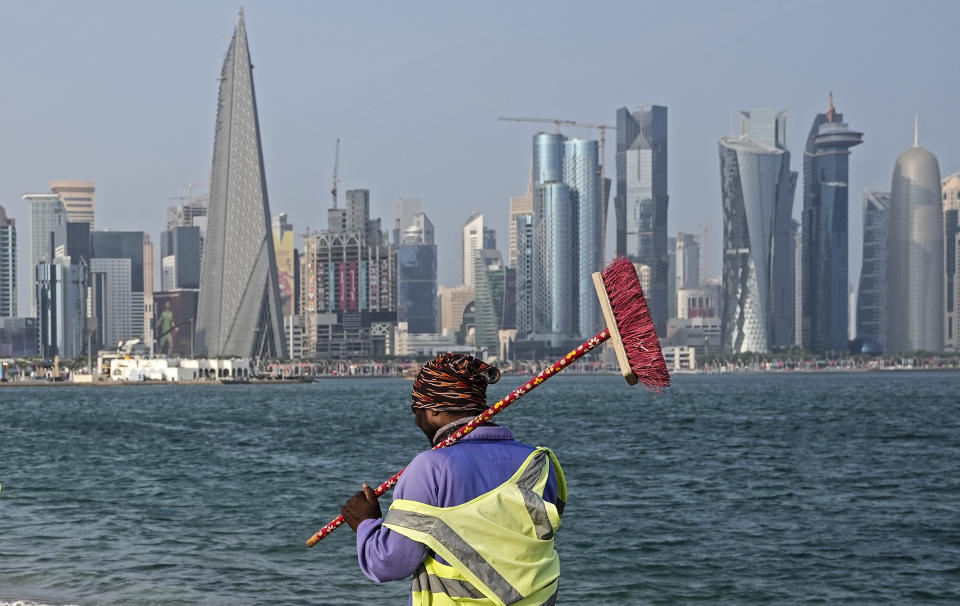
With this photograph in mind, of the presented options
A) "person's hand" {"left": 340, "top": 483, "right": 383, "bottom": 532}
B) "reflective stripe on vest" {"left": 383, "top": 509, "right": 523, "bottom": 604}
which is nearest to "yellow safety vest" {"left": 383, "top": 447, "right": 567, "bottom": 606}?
"reflective stripe on vest" {"left": 383, "top": 509, "right": 523, "bottom": 604}

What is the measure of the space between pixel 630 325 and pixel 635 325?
18mm

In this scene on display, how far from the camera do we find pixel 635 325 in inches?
192

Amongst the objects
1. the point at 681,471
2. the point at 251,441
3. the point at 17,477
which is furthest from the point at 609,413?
the point at 17,477

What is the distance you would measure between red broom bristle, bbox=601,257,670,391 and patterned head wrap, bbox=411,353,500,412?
0.53 meters

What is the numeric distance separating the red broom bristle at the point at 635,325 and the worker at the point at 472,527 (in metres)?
0.47

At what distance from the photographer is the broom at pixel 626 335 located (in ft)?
15.7

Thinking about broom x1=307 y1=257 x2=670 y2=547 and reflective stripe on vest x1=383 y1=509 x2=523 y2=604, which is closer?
reflective stripe on vest x1=383 y1=509 x2=523 y2=604

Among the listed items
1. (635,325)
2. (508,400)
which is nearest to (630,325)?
(635,325)

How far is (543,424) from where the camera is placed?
71.3 m

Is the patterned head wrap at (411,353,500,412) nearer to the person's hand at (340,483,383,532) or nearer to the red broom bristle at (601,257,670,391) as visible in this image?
the person's hand at (340,483,383,532)

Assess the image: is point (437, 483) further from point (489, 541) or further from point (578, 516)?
point (578, 516)

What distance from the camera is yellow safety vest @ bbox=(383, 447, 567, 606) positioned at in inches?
182

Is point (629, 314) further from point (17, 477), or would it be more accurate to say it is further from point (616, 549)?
point (17, 477)

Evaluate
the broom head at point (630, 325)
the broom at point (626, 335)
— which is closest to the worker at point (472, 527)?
the broom at point (626, 335)
